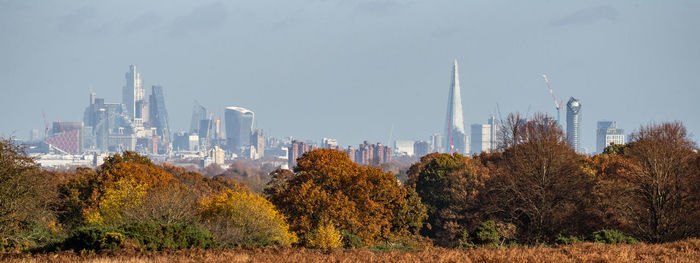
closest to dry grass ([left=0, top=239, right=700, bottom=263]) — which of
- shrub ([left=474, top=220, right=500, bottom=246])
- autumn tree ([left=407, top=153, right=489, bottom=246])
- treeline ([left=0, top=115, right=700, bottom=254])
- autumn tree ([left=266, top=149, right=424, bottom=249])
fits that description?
treeline ([left=0, top=115, right=700, bottom=254])

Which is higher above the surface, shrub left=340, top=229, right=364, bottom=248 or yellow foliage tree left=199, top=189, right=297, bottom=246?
yellow foliage tree left=199, top=189, right=297, bottom=246

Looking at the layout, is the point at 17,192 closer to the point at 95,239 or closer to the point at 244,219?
the point at 244,219

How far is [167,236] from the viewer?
2877 centimetres

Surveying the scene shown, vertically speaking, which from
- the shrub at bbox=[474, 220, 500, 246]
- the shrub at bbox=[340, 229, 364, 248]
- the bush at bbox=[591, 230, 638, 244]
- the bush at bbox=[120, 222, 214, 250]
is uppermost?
the bush at bbox=[120, 222, 214, 250]

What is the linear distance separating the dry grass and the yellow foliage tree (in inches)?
447

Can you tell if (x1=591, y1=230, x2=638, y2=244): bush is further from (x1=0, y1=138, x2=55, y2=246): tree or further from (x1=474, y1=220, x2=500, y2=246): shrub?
(x1=0, y1=138, x2=55, y2=246): tree

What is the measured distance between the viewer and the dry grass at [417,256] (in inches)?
882

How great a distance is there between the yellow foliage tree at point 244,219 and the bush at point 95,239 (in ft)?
28.8

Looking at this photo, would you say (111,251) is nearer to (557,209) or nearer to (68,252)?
(68,252)

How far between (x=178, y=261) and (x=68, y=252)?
4.98 meters

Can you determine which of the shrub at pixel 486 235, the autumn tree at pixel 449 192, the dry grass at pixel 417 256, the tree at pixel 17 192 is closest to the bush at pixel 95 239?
the dry grass at pixel 417 256

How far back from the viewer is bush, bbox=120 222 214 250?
28.0 metres

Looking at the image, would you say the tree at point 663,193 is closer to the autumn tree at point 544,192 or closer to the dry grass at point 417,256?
the autumn tree at point 544,192

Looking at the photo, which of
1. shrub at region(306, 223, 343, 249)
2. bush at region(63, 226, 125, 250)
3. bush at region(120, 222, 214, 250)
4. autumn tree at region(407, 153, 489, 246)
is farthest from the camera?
autumn tree at region(407, 153, 489, 246)
